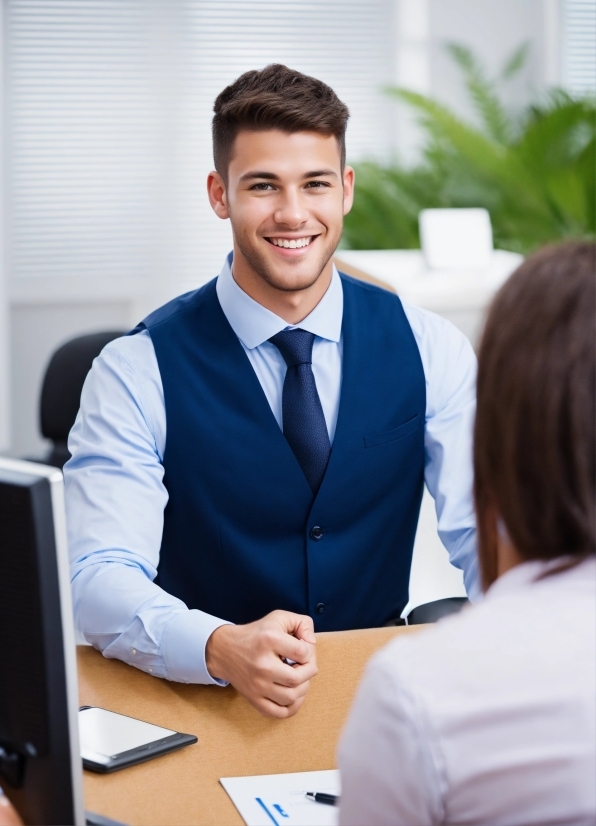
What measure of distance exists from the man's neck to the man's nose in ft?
0.33

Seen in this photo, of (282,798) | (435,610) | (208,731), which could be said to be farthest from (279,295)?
(282,798)

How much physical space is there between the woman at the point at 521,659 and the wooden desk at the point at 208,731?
35 centimetres

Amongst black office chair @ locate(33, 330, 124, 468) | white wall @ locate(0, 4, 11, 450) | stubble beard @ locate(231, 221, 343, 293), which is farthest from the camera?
white wall @ locate(0, 4, 11, 450)

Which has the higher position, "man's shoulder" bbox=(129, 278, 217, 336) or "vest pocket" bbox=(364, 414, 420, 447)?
"man's shoulder" bbox=(129, 278, 217, 336)

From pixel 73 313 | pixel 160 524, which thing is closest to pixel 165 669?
pixel 160 524

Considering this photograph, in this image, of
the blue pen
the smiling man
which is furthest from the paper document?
the smiling man

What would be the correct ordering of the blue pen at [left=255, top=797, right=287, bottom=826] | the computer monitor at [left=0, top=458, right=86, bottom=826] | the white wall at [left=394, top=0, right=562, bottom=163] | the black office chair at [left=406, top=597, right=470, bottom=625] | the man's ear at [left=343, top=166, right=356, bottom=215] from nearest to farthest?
the computer monitor at [left=0, top=458, right=86, bottom=826]
the blue pen at [left=255, top=797, right=287, bottom=826]
the black office chair at [left=406, top=597, right=470, bottom=625]
the man's ear at [left=343, top=166, right=356, bottom=215]
the white wall at [left=394, top=0, right=562, bottom=163]

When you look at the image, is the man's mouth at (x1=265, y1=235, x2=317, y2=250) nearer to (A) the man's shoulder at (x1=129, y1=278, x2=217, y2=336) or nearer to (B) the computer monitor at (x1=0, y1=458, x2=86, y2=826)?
(A) the man's shoulder at (x1=129, y1=278, x2=217, y2=336)

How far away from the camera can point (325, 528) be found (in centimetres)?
166

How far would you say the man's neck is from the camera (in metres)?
1.76

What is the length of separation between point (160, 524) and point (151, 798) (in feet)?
2.20

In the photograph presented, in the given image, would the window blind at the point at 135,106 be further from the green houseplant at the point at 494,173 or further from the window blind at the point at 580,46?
the window blind at the point at 580,46

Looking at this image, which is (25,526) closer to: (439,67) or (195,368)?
(195,368)

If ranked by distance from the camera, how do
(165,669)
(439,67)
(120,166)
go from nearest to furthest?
1. (165,669)
2. (120,166)
3. (439,67)
